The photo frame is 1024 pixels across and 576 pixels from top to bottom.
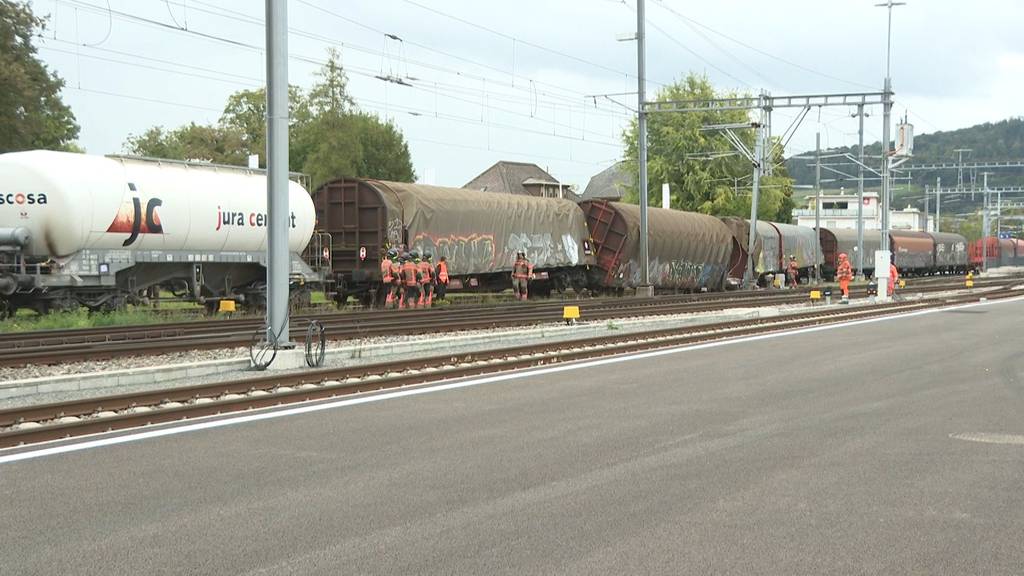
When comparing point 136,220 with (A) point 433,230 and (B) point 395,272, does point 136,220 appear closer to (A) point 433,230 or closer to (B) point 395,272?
(B) point 395,272

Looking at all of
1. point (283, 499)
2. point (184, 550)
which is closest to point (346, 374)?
point (283, 499)

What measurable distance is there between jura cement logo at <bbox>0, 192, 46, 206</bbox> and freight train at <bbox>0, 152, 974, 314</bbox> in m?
0.02

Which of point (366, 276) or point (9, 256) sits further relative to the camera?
point (366, 276)

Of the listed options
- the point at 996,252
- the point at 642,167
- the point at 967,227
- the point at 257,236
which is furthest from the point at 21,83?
the point at 967,227

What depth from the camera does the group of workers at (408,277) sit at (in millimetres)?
23516

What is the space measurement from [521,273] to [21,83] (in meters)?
22.2

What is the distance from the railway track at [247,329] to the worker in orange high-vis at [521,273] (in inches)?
42.6

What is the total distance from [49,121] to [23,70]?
11.5 meters

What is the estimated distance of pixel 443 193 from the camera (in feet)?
86.6

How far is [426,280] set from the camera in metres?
24.4

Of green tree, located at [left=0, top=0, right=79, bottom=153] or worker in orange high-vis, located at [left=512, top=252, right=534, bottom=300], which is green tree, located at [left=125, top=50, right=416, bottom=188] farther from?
worker in orange high-vis, located at [left=512, top=252, right=534, bottom=300]

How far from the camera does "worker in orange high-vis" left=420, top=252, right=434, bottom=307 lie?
24.1 m

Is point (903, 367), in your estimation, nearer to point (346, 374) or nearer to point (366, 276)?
point (346, 374)

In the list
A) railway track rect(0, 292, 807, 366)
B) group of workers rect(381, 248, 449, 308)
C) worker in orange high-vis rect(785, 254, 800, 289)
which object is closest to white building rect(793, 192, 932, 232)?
worker in orange high-vis rect(785, 254, 800, 289)
